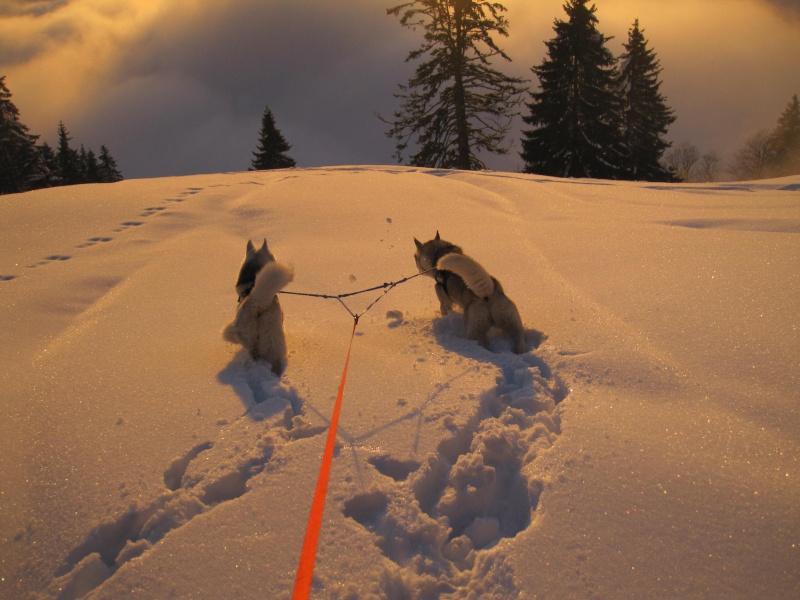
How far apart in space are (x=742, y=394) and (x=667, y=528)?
48.6 inches

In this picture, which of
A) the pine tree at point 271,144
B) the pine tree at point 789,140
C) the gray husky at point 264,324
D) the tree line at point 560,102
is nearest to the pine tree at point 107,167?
the pine tree at point 271,144

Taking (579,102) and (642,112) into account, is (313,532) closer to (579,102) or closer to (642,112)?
(579,102)

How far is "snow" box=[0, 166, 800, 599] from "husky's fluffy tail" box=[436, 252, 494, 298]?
52cm

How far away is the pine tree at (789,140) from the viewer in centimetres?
3666

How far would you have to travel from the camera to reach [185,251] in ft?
21.0

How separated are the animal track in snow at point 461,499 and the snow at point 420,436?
0.01m

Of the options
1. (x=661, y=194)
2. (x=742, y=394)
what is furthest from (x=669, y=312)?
(x=661, y=194)

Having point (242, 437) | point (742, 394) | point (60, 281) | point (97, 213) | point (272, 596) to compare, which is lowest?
point (272, 596)

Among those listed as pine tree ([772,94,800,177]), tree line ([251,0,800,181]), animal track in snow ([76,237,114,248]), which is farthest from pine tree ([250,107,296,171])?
pine tree ([772,94,800,177])

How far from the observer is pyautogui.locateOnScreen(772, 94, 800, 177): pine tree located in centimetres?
3666

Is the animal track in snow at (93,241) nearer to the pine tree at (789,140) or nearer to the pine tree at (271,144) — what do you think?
the pine tree at (271,144)

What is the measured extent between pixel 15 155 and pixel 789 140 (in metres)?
60.7

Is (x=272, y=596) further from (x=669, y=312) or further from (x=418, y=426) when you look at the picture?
(x=669, y=312)

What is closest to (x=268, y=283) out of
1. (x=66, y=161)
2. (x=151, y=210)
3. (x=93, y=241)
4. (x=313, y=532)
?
(x=313, y=532)
